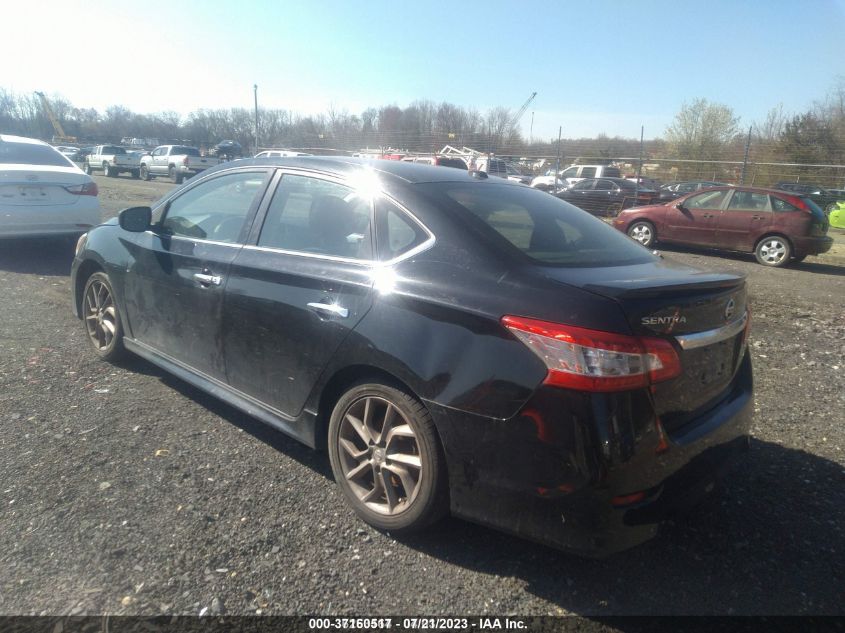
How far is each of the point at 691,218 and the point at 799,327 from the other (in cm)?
712

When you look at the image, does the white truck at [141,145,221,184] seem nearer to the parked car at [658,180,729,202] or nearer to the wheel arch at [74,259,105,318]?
the parked car at [658,180,729,202]

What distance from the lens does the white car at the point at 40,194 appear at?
7.67 meters

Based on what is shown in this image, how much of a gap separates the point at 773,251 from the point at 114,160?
34.8m

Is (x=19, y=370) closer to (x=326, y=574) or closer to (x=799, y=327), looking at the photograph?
(x=326, y=574)

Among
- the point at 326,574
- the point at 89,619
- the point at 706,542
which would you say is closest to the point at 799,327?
the point at 706,542

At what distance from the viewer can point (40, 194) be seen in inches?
311

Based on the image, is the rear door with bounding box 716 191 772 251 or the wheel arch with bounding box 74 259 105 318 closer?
the wheel arch with bounding box 74 259 105 318

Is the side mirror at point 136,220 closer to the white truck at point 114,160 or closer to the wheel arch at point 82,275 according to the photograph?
the wheel arch at point 82,275

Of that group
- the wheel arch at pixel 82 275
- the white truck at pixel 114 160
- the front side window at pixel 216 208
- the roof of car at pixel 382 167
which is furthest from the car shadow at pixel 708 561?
the white truck at pixel 114 160

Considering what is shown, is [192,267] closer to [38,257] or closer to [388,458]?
[388,458]

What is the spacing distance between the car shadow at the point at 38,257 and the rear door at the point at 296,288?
5.62m

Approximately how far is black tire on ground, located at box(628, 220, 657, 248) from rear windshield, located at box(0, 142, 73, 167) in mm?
11332

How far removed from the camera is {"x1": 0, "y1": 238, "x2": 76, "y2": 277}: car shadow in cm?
787

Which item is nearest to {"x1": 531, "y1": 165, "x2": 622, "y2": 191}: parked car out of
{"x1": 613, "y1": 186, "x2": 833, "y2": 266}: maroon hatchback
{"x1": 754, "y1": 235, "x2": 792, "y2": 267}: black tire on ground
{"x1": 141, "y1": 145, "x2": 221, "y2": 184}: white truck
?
{"x1": 613, "y1": 186, "x2": 833, "y2": 266}: maroon hatchback
